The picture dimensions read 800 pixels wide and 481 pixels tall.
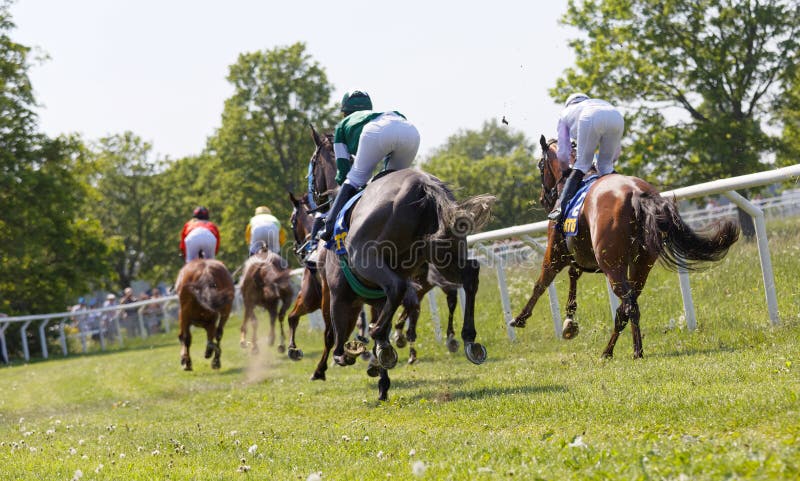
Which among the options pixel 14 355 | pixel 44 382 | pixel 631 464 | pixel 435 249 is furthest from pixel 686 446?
pixel 14 355

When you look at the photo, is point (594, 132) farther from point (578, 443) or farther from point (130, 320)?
point (130, 320)

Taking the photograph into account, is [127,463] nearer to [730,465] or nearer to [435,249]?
[435,249]

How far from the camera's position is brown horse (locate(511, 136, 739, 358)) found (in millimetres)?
7855

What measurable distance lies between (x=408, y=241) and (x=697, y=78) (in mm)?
24441

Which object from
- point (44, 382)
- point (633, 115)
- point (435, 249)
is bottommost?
point (44, 382)

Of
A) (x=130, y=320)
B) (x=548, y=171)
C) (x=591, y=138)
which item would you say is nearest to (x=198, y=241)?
(x=548, y=171)

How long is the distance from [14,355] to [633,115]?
21500mm

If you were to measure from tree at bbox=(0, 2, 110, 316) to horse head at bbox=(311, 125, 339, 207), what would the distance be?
25.7m

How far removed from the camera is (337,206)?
8477 millimetres

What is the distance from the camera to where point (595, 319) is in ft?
36.2

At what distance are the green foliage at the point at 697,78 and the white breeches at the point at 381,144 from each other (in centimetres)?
2191

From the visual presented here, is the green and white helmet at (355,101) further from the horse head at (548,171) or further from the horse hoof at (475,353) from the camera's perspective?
the horse hoof at (475,353)

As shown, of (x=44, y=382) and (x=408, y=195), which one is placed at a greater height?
(x=408, y=195)

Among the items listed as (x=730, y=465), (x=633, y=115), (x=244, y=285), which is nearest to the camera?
(x=730, y=465)
